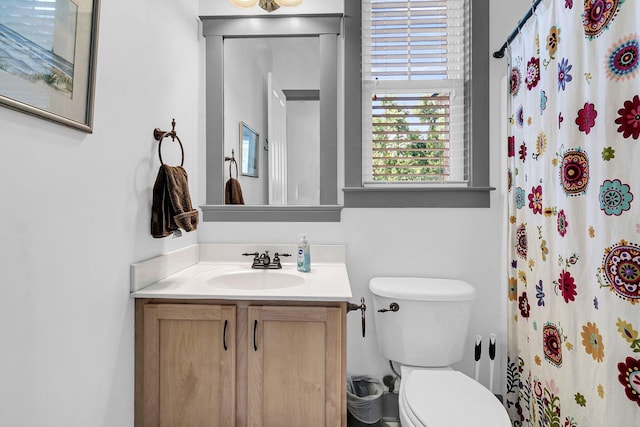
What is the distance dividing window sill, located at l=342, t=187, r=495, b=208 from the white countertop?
368 mm

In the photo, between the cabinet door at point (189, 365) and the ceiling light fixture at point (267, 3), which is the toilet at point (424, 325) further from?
the ceiling light fixture at point (267, 3)

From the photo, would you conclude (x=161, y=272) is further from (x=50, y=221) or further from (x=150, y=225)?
(x=50, y=221)

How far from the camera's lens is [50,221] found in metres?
0.92

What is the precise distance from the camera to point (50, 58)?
2.92ft

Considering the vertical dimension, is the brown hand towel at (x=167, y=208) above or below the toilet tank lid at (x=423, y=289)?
above

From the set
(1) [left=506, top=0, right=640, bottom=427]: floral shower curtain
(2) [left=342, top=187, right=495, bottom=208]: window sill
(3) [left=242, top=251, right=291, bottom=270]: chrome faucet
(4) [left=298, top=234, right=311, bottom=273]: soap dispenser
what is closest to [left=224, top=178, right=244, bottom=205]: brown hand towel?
(3) [left=242, top=251, right=291, bottom=270]: chrome faucet

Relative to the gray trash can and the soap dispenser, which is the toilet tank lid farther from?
the gray trash can

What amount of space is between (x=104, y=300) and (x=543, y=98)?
1733 mm

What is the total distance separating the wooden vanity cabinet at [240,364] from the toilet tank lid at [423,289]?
1.29ft

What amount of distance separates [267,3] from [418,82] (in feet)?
2.93

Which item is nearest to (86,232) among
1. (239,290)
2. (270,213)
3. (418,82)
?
(239,290)

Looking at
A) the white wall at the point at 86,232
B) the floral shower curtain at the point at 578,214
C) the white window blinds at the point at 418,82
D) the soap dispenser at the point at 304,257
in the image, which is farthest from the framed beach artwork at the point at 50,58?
the floral shower curtain at the point at 578,214

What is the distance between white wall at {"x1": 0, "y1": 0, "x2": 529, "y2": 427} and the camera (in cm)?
85

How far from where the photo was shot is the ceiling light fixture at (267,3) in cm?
178
